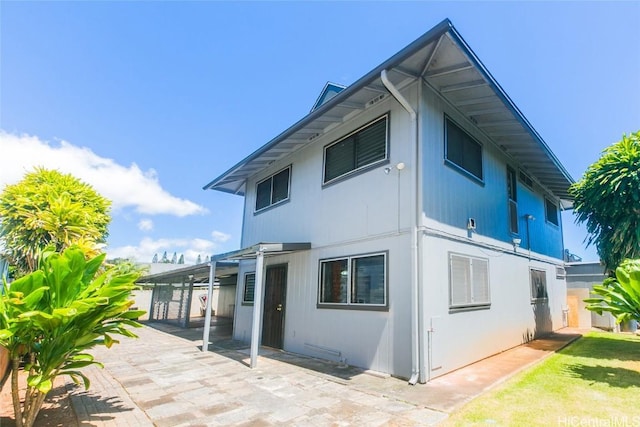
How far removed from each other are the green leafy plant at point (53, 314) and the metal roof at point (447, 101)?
504 cm

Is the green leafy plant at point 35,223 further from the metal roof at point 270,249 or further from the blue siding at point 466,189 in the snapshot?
the blue siding at point 466,189

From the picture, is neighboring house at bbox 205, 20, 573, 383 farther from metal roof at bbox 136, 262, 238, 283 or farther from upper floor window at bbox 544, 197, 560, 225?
upper floor window at bbox 544, 197, 560, 225

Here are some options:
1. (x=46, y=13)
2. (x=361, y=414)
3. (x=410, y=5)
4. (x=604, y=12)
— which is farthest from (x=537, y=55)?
(x=46, y=13)

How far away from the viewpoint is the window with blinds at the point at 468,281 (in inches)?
256

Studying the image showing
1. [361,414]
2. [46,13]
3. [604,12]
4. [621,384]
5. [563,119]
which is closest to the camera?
[361,414]

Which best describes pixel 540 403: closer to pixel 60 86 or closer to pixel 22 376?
pixel 22 376

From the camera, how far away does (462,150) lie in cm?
754

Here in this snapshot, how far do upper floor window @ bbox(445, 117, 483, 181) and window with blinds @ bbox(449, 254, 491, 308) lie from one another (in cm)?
205

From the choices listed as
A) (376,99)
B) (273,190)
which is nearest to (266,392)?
(376,99)

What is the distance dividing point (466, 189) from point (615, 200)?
166 inches

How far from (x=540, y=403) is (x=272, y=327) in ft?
20.9

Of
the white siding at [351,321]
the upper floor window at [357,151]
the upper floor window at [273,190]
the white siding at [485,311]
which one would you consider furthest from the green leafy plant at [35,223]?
the white siding at [485,311]

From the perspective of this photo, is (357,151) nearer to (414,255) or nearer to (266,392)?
(414,255)

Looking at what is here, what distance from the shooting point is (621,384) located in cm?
502
